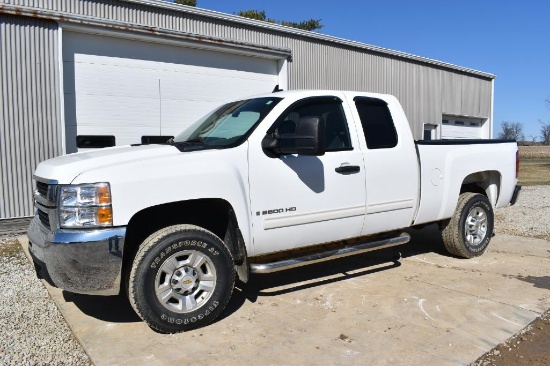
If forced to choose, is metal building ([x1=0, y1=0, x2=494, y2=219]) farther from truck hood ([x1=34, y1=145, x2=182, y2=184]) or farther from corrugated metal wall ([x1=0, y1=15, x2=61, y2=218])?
truck hood ([x1=34, y1=145, x2=182, y2=184])

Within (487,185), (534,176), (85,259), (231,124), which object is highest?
(231,124)

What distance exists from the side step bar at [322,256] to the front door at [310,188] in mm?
134

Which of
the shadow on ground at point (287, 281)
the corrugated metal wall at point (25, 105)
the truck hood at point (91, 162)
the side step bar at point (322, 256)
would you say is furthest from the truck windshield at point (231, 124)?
the corrugated metal wall at point (25, 105)

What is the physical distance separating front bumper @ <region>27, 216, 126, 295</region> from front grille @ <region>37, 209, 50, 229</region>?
0.20 m

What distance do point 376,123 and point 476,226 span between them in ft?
7.51

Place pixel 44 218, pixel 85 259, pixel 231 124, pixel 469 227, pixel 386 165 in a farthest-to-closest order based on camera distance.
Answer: pixel 469 227
pixel 386 165
pixel 231 124
pixel 44 218
pixel 85 259

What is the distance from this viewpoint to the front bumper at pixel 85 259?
3.50 meters

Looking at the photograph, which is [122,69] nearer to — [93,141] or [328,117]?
[93,141]

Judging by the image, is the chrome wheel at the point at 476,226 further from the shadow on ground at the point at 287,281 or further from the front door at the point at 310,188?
the front door at the point at 310,188

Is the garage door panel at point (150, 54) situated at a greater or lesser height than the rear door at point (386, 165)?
greater

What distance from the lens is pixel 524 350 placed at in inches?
143

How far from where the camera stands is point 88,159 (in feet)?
12.5

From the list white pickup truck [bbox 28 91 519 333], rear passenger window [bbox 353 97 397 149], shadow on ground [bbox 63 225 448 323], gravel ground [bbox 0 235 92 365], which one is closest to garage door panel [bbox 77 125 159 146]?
gravel ground [bbox 0 235 92 365]

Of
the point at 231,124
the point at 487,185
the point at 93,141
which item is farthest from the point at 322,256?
the point at 93,141
